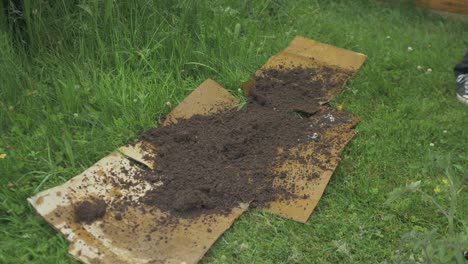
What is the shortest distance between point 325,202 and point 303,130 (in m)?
0.65

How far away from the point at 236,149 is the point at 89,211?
1014mm

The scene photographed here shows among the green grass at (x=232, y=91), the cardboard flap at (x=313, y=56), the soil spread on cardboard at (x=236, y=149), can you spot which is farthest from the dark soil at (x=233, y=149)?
the cardboard flap at (x=313, y=56)

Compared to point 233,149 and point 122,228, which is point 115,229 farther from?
point 233,149

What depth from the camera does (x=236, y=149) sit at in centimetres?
337

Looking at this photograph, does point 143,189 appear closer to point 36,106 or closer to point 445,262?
point 36,106

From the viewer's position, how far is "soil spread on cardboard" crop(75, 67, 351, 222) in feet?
9.98

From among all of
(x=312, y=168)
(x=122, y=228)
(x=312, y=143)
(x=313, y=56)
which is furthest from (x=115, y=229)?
(x=313, y=56)

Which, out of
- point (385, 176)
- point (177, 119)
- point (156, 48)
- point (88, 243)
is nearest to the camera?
point (88, 243)

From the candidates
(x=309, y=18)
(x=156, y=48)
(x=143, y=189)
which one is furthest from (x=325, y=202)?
(x=309, y=18)

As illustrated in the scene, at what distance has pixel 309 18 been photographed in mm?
5090

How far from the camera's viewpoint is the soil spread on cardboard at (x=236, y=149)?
3043mm

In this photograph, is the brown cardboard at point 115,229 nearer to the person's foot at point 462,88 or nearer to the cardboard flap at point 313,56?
the cardboard flap at point 313,56

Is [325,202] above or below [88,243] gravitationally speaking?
below

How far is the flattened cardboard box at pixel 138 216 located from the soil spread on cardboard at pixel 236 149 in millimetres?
65
